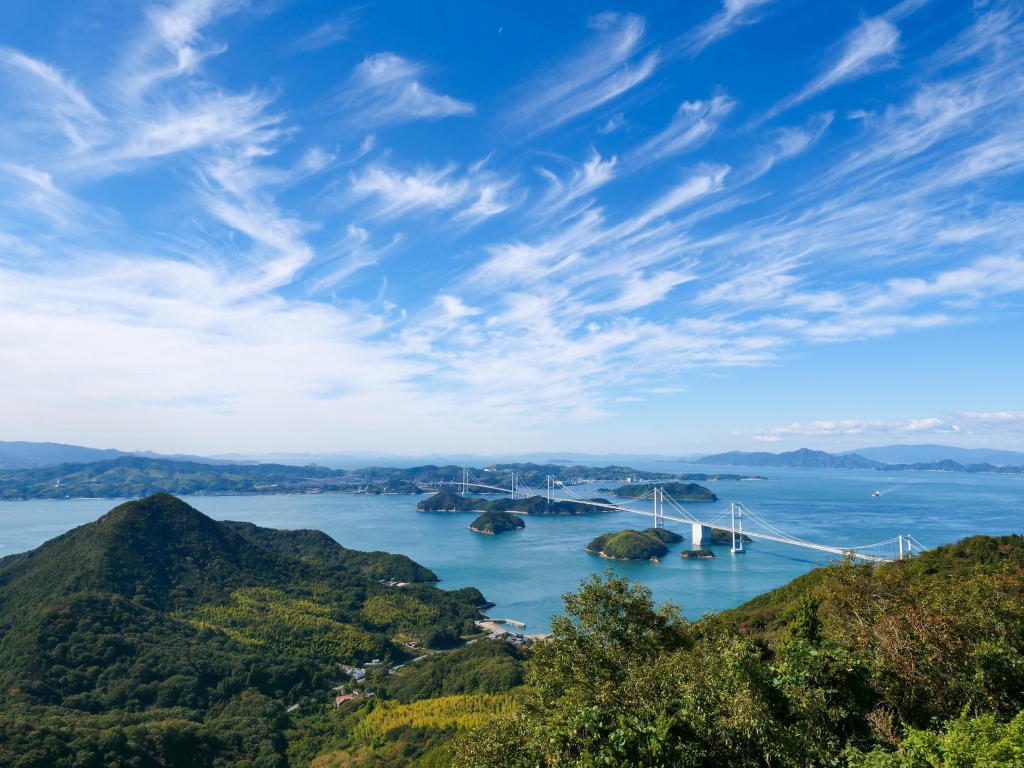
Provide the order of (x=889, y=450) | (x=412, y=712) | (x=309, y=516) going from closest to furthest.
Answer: (x=412, y=712) < (x=309, y=516) < (x=889, y=450)

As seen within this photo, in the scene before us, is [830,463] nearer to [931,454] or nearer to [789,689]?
[931,454]

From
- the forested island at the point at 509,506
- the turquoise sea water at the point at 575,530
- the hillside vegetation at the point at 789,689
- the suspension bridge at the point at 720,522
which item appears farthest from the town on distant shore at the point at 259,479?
the hillside vegetation at the point at 789,689

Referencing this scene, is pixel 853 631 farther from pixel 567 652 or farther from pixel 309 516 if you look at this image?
pixel 309 516

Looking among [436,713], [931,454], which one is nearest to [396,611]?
[436,713]

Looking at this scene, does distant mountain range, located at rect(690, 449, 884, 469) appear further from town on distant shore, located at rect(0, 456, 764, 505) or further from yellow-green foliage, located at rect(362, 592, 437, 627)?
yellow-green foliage, located at rect(362, 592, 437, 627)

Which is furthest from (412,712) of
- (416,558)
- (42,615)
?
(416,558)

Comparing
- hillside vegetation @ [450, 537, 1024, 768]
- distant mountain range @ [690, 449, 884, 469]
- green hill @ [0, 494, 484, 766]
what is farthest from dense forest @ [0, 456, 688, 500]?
hillside vegetation @ [450, 537, 1024, 768]
